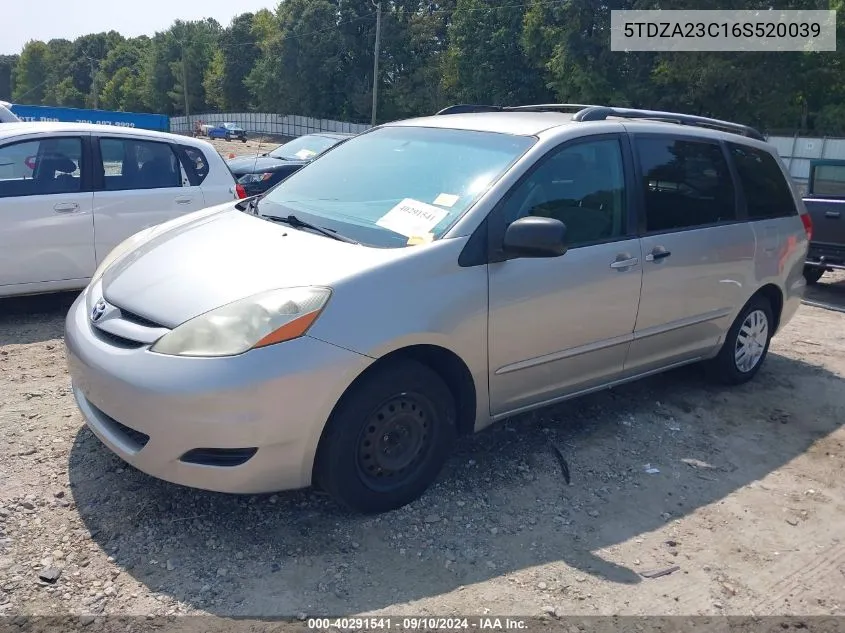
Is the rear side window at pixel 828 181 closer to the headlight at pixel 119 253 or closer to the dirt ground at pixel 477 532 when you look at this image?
the dirt ground at pixel 477 532

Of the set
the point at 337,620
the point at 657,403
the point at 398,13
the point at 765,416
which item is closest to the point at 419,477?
the point at 337,620

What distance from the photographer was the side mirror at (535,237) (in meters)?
3.41

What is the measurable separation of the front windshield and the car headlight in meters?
9.03

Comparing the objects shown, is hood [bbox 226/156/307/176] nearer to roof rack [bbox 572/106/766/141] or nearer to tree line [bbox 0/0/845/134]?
roof rack [bbox 572/106/766/141]

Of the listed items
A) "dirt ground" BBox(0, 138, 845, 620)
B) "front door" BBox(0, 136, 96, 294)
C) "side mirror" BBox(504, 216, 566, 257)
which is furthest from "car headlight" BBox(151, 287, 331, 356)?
"front door" BBox(0, 136, 96, 294)

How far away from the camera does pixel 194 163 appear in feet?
22.3

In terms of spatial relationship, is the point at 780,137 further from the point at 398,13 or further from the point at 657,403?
the point at 398,13

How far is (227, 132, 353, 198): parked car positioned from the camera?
10656 millimetres

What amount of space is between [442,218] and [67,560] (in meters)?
2.16

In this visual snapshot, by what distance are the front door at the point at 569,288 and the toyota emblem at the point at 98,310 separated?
1775mm

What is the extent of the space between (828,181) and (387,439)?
8.73 m

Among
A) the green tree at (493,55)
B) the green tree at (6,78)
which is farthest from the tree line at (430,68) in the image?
the green tree at (6,78)

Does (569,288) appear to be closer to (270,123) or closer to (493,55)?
(493,55)

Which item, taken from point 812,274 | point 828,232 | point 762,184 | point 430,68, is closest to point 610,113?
point 762,184
